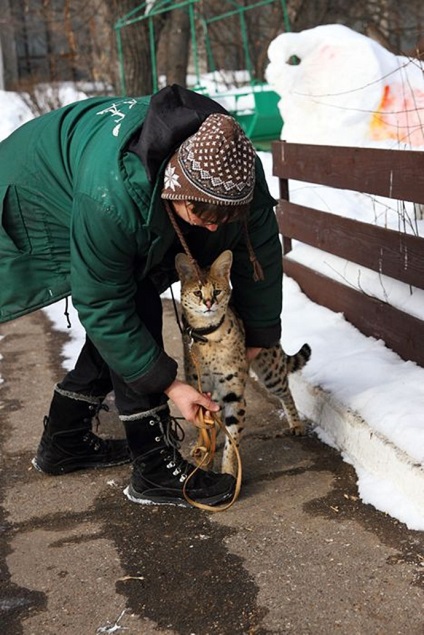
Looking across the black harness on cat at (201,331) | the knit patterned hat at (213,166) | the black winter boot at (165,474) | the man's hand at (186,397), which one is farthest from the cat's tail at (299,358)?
the knit patterned hat at (213,166)

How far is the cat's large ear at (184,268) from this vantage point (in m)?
3.42

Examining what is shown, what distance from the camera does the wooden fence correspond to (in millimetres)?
4227

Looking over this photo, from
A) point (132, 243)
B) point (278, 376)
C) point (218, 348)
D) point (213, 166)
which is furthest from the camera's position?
point (278, 376)

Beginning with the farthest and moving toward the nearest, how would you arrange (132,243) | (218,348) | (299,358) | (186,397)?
(299,358)
(218,348)
(186,397)
(132,243)

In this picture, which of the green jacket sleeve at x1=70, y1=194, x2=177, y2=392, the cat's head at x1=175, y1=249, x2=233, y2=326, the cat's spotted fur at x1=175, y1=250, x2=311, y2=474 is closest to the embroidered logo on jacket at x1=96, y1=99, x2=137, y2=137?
the green jacket sleeve at x1=70, y1=194, x2=177, y2=392

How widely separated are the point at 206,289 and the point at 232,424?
61 cm

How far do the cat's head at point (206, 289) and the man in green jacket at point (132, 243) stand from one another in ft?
0.15

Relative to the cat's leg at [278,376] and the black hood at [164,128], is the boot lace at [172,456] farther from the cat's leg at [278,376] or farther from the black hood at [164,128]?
the black hood at [164,128]

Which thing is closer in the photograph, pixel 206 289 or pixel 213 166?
pixel 213 166

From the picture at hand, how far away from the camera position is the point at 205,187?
2.66 meters

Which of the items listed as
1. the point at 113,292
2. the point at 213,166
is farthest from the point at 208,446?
the point at 213,166

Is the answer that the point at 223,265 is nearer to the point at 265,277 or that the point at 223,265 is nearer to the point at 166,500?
the point at 265,277

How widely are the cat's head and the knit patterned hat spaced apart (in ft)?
2.38

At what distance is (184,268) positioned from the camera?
3516 mm
